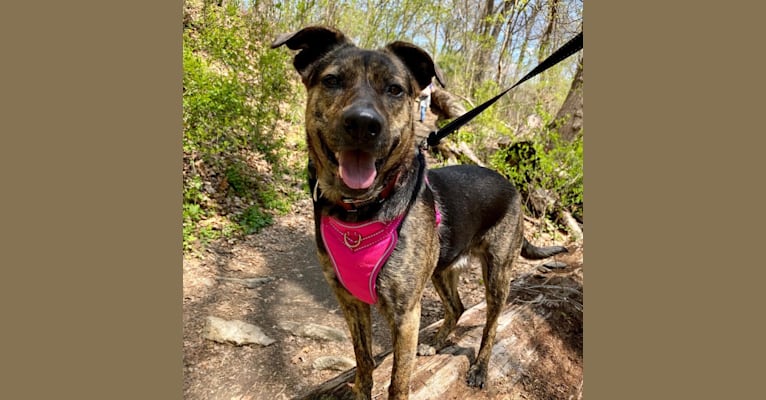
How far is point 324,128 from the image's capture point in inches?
99.6

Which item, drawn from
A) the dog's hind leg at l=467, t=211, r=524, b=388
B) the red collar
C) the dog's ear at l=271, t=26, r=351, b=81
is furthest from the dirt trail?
the dog's ear at l=271, t=26, r=351, b=81

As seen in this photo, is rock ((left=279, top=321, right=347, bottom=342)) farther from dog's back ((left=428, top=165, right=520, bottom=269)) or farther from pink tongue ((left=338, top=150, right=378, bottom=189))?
pink tongue ((left=338, top=150, right=378, bottom=189))

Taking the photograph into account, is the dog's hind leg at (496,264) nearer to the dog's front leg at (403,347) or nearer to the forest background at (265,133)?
the dog's front leg at (403,347)

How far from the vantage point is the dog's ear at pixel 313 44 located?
295 centimetres

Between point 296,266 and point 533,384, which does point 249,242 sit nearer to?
point 296,266

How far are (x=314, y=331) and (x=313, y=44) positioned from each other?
3.19 metres

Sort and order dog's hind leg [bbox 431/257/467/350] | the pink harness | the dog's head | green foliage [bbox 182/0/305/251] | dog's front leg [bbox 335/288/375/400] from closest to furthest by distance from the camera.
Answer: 1. the dog's head
2. the pink harness
3. dog's front leg [bbox 335/288/375/400]
4. dog's hind leg [bbox 431/257/467/350]
5. green foliage [bbox 182/0/305/251]

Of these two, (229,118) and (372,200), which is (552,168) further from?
(229,118)

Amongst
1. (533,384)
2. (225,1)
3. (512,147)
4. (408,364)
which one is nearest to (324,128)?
(408,364)

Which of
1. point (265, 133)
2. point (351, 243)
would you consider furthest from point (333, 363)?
point (265, 133)

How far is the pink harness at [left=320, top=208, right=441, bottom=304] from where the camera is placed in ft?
8.45

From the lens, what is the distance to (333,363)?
165 inches

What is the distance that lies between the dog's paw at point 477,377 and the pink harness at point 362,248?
1.31 m

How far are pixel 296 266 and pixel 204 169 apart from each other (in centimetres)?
238
